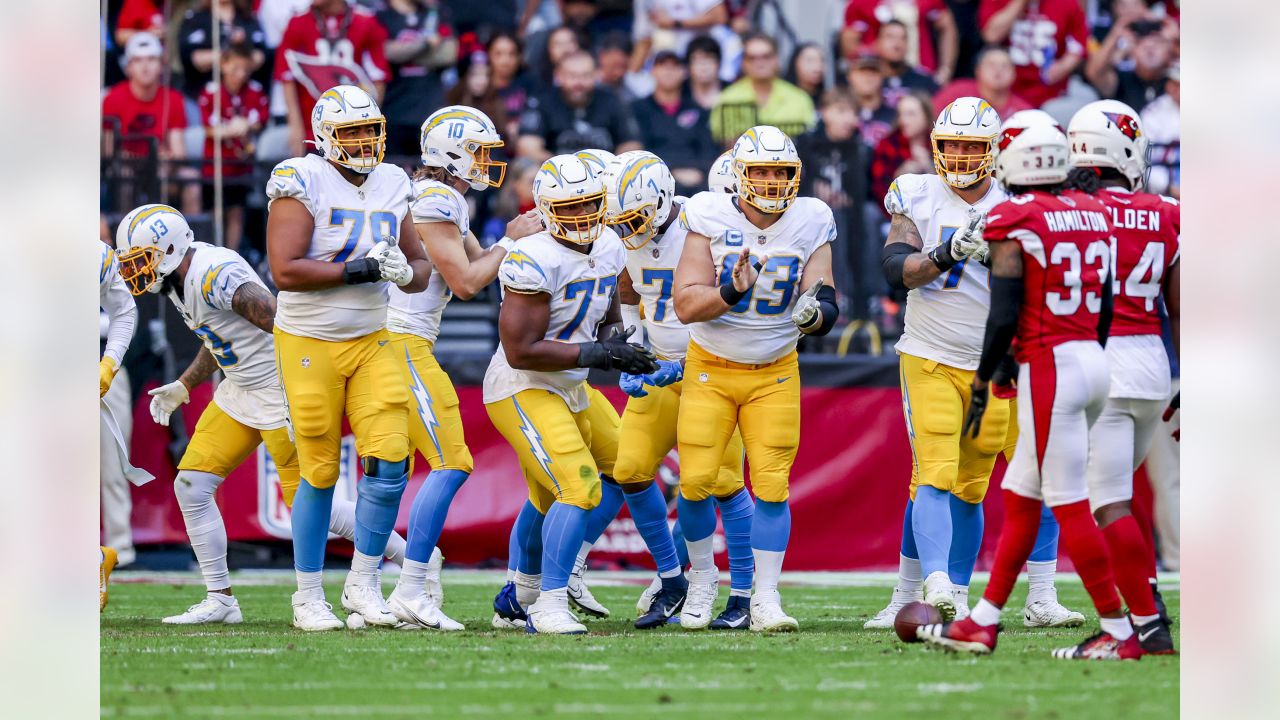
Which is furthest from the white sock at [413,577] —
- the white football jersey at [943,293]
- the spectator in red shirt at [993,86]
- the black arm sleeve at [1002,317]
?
the spectator in red shirt at [993,86]

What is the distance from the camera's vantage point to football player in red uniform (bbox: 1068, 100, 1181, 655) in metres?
5.83

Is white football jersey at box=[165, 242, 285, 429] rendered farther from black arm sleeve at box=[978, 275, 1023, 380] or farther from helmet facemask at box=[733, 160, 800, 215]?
black arm sleeve at box=[978, 275, 1023, 380]

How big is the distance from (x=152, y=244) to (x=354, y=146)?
117 centimetres

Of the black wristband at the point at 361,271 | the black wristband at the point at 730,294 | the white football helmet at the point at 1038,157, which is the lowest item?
the black wristband at the point at 730,294

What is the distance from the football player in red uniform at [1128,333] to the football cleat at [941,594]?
0.76 m

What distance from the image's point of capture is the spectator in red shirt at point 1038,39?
504 inches

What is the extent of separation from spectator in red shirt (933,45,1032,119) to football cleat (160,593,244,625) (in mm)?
6830

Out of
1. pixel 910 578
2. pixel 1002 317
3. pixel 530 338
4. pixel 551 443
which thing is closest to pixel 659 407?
pixel 551 443

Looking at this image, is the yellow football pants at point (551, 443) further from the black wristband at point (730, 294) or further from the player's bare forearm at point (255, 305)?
the player's bare forearm at point (255, 305)

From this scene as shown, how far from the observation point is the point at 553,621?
21.9 ft

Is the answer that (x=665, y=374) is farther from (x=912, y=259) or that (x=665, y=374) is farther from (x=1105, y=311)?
A: (x=1105, y=311)

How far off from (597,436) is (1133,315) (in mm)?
2377
